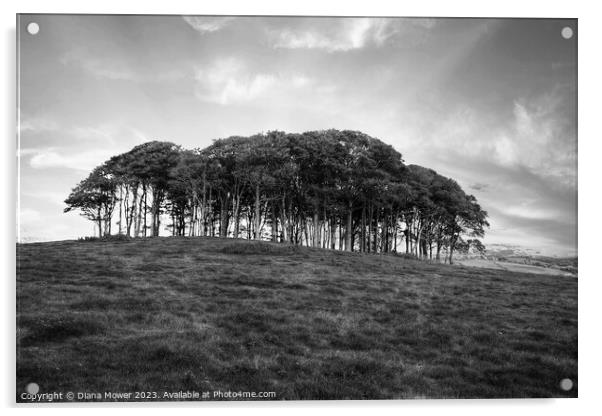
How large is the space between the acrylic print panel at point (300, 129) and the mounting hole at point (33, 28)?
4 cm

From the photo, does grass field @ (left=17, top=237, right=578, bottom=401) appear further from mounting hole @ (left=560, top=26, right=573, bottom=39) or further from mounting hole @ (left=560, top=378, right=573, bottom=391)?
mounting hole @ (left=560, top=26, right=573, bottom=39)

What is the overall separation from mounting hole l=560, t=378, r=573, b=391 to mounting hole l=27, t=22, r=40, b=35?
654 inches

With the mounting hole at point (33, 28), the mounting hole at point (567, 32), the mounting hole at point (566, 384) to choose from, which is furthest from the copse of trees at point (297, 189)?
the mounting hole at point (566, 384)

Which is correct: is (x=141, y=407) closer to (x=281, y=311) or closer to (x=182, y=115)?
(x=281, y=311)

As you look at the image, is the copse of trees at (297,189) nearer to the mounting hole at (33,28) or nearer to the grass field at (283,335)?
the grass field at (283,335)

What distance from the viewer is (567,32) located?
36.7 feet

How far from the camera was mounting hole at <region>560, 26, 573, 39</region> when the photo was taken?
36.7 feet

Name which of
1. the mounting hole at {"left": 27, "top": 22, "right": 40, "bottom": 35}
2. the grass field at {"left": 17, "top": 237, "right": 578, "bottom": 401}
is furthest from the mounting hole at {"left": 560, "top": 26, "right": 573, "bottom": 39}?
the mounting hole at {"left": 27, "top": 22, "right": 40, "bottom": 35}

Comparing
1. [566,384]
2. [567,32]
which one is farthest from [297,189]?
[566,384]

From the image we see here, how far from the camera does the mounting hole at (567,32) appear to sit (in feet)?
36.7

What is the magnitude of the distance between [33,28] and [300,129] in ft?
27.6

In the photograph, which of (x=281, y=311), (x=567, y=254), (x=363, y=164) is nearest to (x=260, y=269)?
(x=281, y=311)
